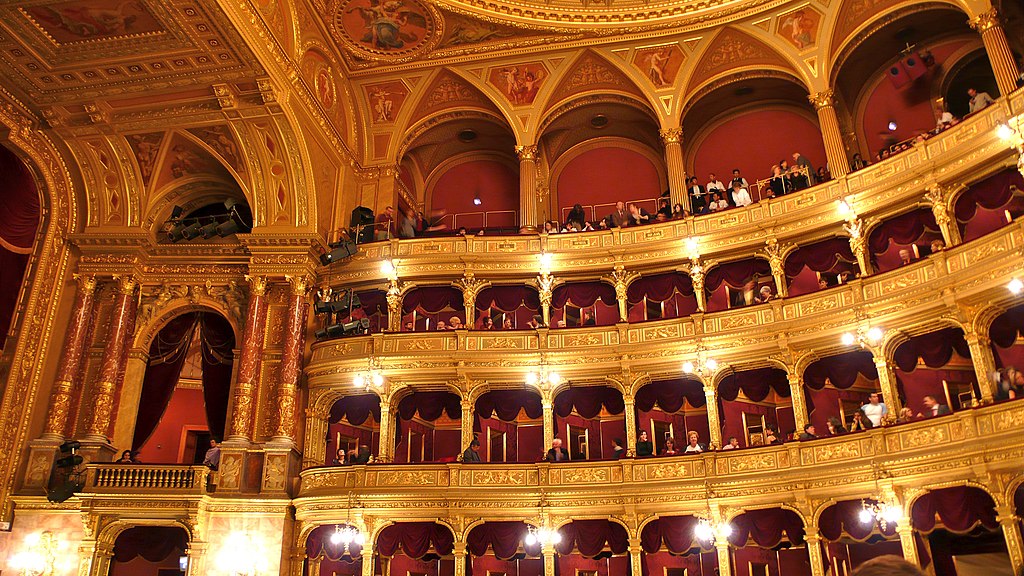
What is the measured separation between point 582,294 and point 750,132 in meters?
7.97

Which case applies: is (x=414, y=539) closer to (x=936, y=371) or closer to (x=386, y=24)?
(x=936, y=371)

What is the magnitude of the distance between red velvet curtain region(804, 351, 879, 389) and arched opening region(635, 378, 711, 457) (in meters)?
2.64

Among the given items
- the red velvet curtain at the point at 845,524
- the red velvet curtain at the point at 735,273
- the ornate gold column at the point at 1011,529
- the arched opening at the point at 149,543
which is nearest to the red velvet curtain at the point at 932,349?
the red velvet curtain at the point at 845,524

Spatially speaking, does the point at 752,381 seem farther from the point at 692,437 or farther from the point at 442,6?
the point at 442,6

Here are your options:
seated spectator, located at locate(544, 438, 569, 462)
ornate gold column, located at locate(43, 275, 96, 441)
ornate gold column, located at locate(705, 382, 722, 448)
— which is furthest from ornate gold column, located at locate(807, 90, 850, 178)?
ornate gold column, located at locate(43, 275, 96, 441)

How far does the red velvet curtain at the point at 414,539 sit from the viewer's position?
19016 mm

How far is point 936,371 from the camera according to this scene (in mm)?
19344

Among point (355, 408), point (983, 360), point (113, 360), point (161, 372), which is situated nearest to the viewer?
point (983, 360)

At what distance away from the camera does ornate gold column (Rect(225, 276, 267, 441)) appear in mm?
19906

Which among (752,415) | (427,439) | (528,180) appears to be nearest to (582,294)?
(528,180)

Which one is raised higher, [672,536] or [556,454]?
[556,454]

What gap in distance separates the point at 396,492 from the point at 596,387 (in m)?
5.79

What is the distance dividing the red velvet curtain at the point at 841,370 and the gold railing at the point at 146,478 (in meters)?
14.8

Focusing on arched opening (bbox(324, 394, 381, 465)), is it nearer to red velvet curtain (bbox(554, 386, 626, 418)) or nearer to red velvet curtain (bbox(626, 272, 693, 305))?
red velvet curtain (bbox(554, 386, 626, 418))
